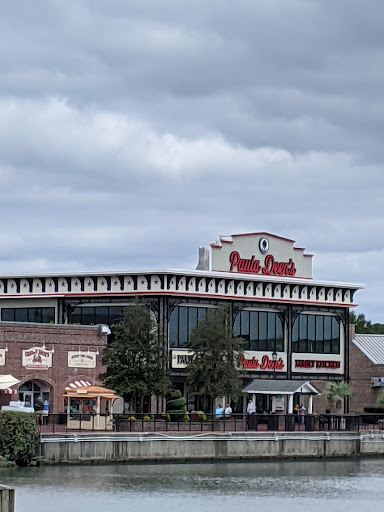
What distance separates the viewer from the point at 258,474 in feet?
214

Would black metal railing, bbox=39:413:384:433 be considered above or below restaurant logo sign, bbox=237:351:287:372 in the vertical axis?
below

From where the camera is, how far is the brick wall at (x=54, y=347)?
77.4 meters

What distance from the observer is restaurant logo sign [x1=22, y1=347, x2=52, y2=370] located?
7794 cm

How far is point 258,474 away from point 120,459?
7374 mm

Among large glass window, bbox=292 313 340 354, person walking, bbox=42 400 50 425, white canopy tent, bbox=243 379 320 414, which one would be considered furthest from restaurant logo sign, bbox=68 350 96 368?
large glass window, bbox=292 313 340 354

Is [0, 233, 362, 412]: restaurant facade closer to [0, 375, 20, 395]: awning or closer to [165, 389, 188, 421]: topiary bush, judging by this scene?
[165, 389, 188, 421]: topiary bush

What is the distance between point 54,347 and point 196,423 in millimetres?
11137

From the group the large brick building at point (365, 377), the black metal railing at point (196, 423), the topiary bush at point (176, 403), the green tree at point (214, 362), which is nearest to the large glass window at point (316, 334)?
the large brick building at point (365, 377)

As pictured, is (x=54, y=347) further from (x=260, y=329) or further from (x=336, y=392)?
(x=336, y=392)

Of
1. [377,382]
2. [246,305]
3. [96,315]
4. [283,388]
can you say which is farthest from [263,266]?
[377,382]

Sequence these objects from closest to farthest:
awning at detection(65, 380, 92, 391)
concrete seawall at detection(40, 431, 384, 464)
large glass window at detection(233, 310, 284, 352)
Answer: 1. concrete seawall at detection(40, 431, 384, 464)
2. awning at detection(65, 380, 92, 391)
3. large glass window at detection(233, 310, 284, 352)

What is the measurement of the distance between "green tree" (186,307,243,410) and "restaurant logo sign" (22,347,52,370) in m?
9.66

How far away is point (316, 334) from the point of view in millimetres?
99250

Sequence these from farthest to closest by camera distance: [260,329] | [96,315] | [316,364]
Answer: [316,364]
[260,329]
[96,315]
